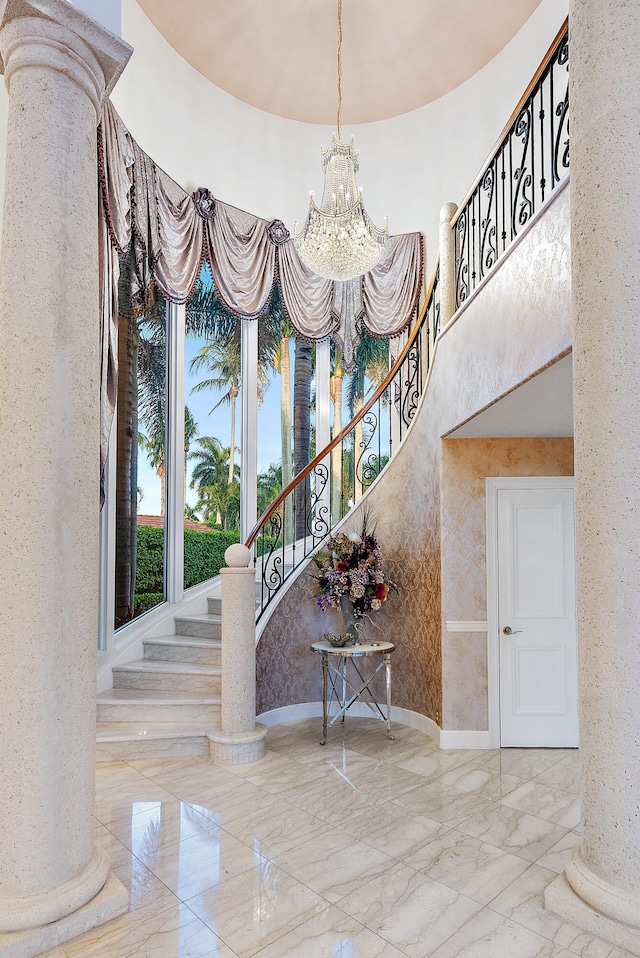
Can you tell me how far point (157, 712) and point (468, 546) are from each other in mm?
2709

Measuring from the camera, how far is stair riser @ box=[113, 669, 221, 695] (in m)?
5.28

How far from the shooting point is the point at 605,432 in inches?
92.9

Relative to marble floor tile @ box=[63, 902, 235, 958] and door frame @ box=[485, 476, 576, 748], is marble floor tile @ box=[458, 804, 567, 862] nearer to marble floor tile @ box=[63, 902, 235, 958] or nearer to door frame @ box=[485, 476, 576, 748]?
door frame @ box=[485, 476, 576, 748]

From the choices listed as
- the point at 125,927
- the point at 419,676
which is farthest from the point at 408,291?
the point at 125,927

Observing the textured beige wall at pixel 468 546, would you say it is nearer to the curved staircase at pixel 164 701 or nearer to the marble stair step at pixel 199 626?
the curved staircase at pixel 164 701

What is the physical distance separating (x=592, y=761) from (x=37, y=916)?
2.09 meters

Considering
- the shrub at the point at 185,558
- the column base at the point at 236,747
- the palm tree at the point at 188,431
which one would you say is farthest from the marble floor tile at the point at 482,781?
the palm tree at the point at 188,431

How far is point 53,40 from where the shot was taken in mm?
2527

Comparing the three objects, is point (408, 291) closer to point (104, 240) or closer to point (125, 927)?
point (104, 240)

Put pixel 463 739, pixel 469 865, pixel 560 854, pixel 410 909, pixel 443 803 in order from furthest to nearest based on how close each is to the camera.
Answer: pixel 463 739 < pixel 443 803 < pixel 560 854 < pixel 469 865 < pixel 410 909

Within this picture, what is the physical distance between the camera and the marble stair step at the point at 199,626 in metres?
5.93

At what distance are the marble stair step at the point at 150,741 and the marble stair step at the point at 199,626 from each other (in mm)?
1144

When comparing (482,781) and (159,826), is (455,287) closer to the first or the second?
(482,781)

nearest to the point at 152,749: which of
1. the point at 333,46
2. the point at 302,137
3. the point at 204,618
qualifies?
the point at 204,618
